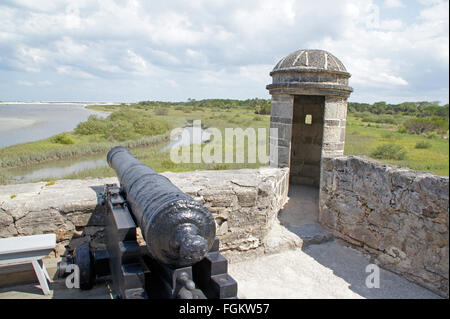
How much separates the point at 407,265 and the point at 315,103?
14.6 ft

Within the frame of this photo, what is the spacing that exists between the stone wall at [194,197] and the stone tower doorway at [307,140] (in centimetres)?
217

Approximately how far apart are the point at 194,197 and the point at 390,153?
11.2 metres

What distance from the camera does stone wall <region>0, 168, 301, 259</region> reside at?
3346 mm

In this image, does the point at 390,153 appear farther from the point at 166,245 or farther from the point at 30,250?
the point at 30,250

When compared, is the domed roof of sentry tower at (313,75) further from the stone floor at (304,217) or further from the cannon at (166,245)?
the cannon at (166,245)

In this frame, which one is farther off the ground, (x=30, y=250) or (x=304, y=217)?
(x=30, y=250)

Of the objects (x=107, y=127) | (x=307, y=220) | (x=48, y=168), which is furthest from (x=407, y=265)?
(x=107, y=127)

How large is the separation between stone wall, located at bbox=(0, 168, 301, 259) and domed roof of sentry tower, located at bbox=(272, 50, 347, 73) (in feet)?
5.70

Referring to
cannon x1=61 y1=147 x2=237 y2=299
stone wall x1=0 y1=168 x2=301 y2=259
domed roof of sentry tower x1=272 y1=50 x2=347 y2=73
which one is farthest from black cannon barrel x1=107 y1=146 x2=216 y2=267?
domed roof of sentry tower x1=272 y1=50 x2=347 y2=73

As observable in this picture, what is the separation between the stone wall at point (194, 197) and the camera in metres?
3.35

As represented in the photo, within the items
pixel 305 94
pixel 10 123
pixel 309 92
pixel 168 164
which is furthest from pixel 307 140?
pixel 10 123

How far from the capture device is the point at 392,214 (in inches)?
161

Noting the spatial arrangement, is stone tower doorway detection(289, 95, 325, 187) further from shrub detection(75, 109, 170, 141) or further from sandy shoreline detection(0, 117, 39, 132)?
shrub detection(75, 109, 170, 141)
